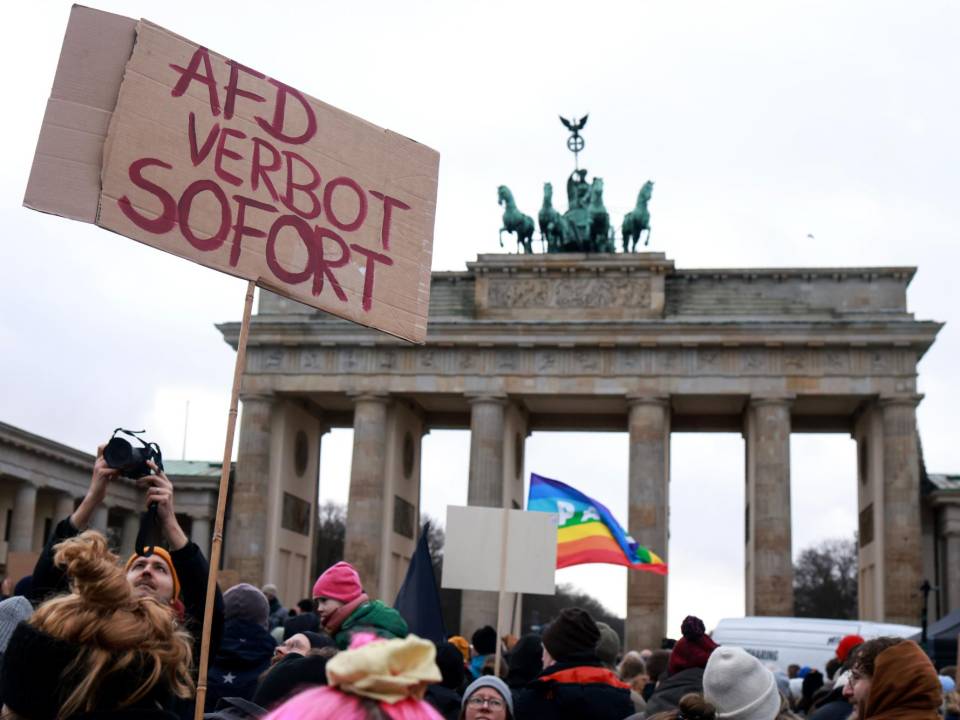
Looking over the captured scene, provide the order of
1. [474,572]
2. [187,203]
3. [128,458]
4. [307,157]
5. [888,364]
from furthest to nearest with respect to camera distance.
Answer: [888,364] → [474,572] → [307,157] → [187,203] → [128,458]

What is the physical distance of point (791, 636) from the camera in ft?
95.3

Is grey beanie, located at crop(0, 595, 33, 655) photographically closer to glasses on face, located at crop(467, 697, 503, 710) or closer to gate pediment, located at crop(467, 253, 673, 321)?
glasses on face, located at crop(467, 697, 503, 710)

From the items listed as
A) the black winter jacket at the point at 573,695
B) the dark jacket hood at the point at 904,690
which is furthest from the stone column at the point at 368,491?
the dark jacket hood at the point at 904,690

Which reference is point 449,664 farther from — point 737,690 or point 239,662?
point 737,690

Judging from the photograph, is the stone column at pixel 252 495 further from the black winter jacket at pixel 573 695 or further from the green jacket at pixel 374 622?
the green jacket at pixel 374 622

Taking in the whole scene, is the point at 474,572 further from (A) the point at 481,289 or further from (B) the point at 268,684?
(A) the point at 481,289

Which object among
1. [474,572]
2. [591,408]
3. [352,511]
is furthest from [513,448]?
[474,572]

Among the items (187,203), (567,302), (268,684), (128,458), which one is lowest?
(268,684)

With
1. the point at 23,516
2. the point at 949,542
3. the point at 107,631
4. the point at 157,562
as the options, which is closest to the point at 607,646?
the point at 157,562

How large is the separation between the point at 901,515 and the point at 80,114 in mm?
42349

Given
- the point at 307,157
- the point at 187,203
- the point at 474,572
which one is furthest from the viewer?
the point at 474,572

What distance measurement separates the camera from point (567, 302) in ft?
160

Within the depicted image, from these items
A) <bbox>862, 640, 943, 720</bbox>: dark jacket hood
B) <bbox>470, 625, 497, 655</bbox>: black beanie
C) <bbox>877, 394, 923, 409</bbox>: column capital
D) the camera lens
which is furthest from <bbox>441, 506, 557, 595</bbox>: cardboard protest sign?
<bbox>877, 394, 923, 409</bbox>: column capital

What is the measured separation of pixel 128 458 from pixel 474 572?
6.85 m
